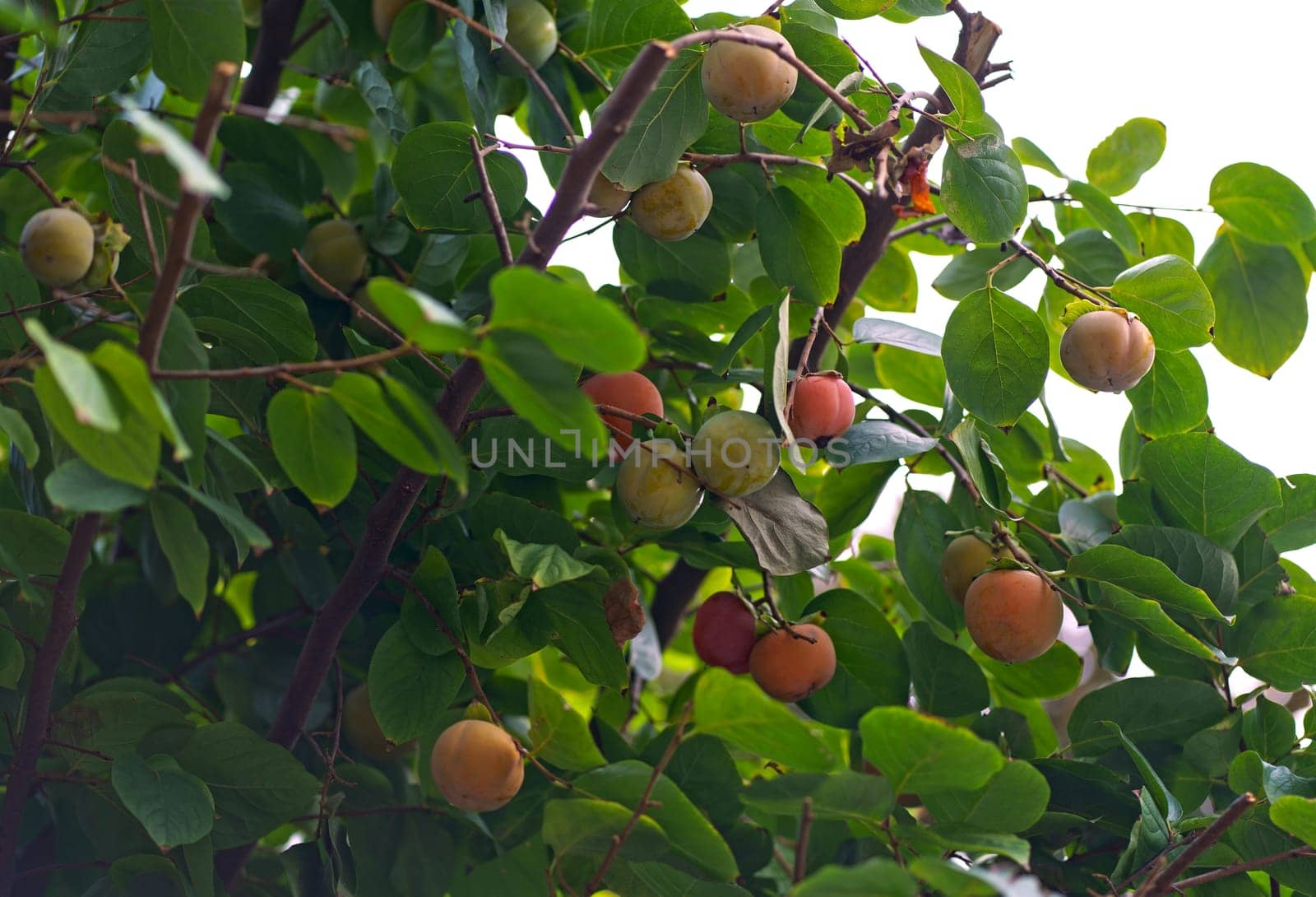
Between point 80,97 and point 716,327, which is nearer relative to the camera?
point 80,97

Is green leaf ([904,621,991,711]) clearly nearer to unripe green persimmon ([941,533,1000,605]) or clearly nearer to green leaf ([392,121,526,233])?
unripe green persimmon ([941,533,1000,605])

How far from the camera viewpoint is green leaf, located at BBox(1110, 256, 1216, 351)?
2.43 ft

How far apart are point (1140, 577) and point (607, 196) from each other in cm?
41

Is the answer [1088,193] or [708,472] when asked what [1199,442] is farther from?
[708,472]

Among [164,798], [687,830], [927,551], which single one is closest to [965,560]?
[927,551]

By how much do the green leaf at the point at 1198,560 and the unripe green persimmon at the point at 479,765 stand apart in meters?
0.44

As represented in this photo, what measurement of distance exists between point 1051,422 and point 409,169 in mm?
523

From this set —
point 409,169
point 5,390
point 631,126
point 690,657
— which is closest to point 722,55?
point 631,126

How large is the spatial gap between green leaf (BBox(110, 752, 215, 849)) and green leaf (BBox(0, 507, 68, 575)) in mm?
127

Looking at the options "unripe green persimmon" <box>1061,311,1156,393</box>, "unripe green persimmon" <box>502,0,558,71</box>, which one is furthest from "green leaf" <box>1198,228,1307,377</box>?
"unripe green persimmon" <box>502,0,558,71</box>

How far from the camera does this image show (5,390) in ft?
2.26

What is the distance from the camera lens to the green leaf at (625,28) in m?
0.76

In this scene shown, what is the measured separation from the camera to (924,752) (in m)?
0.51

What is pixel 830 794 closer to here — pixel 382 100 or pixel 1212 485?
pixel 1212 485
